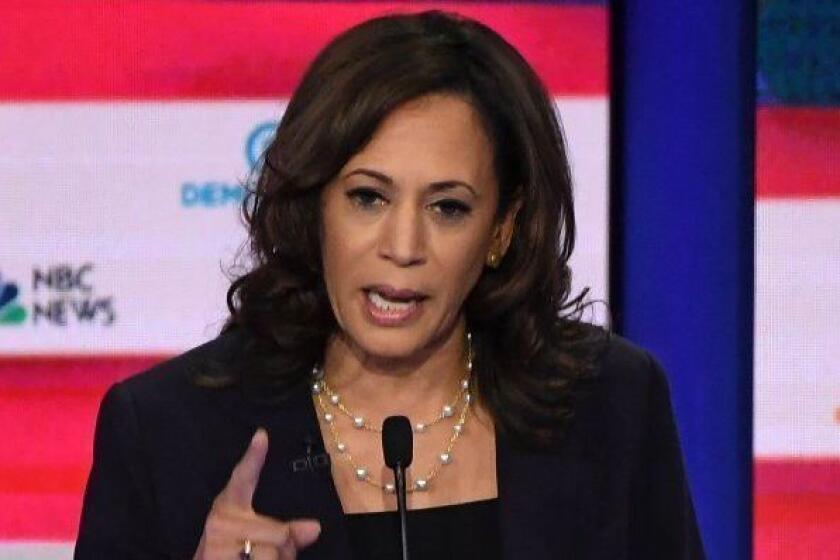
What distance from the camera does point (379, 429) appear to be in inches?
74.7

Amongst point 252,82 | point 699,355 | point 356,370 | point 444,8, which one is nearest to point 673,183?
point 699,355

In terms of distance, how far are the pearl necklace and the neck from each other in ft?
0.03

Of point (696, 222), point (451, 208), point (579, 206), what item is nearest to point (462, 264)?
point (451, 208)

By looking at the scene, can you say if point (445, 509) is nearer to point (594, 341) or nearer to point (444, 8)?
point (594, 341)

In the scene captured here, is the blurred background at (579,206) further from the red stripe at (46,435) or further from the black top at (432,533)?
the black top at (432,533)

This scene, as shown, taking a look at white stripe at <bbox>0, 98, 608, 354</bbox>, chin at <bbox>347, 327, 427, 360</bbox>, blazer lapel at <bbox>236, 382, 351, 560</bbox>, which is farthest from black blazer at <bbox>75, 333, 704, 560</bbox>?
white stripe at <bbox>0, 98, 608, 354</bbox>

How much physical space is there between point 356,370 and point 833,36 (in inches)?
47.1

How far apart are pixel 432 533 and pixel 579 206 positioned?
37.1 inches

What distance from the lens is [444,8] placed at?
2.62 m

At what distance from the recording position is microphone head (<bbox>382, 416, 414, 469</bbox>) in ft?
5.10

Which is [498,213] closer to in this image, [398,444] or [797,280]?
[398,444]

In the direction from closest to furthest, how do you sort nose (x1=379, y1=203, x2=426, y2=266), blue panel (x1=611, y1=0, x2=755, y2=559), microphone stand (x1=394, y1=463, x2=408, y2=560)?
microphone stand (x1=394, y1=463, x2=408, y2=560), nose (x1=379, y1=203, x2=426, y2=266), blue panel (x1=611, y1=0, x2=755, y2=559)

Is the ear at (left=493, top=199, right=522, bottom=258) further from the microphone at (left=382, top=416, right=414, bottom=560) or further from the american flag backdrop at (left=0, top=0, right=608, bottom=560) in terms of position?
the american flag backdrop at (left=0, top=0, right=608, bottom=560)

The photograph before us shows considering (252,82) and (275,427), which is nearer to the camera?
(275,427)
